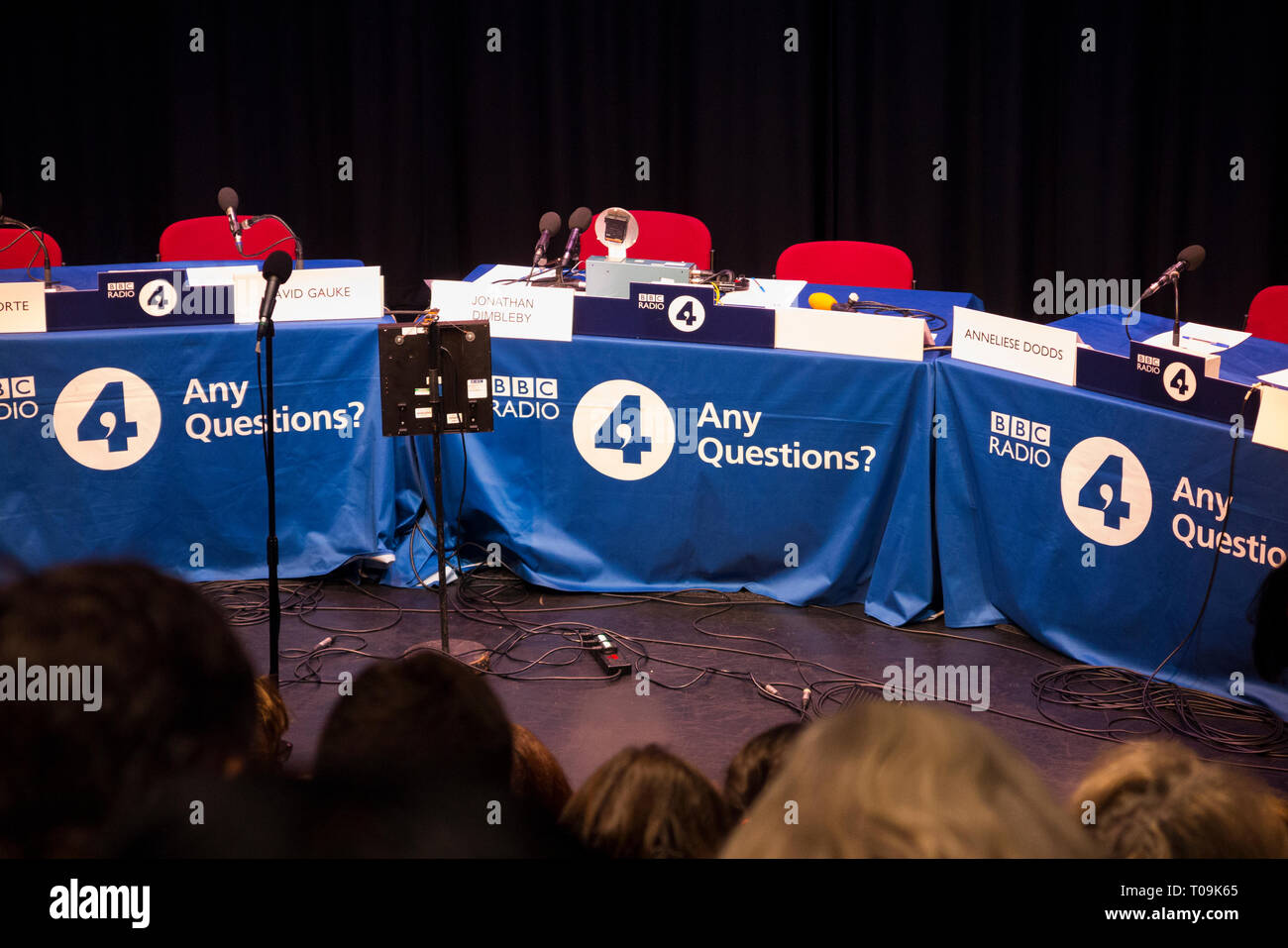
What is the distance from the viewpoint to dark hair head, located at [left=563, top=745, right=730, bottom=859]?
1.24 m

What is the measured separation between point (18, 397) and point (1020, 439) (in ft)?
10.6

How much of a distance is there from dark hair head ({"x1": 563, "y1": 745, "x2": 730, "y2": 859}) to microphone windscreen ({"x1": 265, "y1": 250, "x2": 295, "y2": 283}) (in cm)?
217

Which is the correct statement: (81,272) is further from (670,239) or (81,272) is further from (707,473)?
(707,473)

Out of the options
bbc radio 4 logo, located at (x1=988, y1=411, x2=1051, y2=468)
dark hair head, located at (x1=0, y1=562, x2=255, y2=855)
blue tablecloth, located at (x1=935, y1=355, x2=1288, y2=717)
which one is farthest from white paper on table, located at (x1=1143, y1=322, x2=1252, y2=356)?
dark hair head, located at (x1=0, y1=562, x2=255, y2=855)

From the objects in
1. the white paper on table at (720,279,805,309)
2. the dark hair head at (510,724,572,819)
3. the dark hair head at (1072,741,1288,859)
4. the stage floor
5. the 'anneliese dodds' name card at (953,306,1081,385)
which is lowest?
the stage floor

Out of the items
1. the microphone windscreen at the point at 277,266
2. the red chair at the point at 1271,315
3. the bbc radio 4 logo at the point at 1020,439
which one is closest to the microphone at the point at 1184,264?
the bbc radio 4 logo at the point at 1020,439

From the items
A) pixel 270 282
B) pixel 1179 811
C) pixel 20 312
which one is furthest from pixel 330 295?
pixel 1179 811

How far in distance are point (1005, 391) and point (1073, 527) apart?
47 centimetres

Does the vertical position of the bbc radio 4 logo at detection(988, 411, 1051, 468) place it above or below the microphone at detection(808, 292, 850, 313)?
below

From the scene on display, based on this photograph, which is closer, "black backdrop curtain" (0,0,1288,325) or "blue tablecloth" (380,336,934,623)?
"blue tablecloth" (380,336,934,623)

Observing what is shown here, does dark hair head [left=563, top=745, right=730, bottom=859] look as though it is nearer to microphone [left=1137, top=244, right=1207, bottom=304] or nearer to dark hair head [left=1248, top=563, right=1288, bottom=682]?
dark hair head [left=1248, top=563, right=1288, bottom=682]

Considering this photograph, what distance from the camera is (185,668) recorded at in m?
1.00
